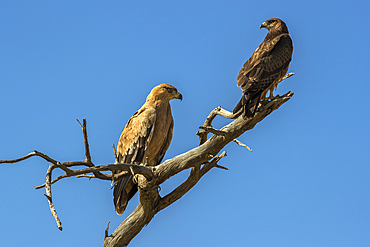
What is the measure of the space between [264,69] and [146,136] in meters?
2.10

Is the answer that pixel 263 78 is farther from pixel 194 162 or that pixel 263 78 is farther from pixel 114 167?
pixel 114 167

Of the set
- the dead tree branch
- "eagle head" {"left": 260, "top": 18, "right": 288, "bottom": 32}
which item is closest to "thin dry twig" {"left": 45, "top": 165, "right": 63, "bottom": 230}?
the dead tree branch

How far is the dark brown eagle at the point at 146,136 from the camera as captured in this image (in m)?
6.22

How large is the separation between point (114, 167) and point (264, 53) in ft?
9.32

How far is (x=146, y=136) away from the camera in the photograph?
6.23 metres

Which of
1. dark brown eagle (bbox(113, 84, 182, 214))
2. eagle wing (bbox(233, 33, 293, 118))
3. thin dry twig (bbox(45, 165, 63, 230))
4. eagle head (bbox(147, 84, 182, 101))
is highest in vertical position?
eagle head (bbox(147, 84, 182, 101))

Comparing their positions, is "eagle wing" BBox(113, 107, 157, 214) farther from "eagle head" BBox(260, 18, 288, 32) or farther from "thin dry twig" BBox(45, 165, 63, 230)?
"eagle head" BBox(260, 18, 288, 32)

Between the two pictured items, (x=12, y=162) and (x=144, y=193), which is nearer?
(x=12, y=162)

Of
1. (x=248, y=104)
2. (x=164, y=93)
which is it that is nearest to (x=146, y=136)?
(x=164, y=93)

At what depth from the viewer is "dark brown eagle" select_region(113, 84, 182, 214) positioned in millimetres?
6223

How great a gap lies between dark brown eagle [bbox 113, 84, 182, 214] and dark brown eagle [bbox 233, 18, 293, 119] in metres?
1.44

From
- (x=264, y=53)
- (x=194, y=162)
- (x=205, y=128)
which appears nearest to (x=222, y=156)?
(x=194, y=162)

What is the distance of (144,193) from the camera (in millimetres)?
5793

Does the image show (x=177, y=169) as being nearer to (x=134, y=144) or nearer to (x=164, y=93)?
(x=134, y=144)
